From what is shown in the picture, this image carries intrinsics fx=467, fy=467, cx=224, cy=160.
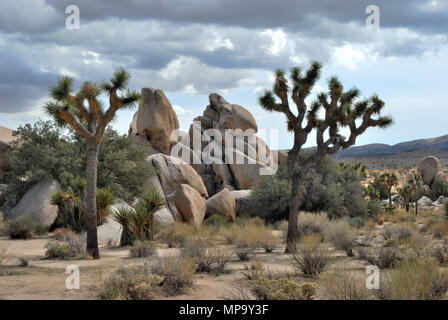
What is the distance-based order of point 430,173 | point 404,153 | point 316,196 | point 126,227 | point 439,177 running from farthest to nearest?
1. point 404,153
2. point 430,173
3. point 439,177
4. point 316,196
5. point 126,227

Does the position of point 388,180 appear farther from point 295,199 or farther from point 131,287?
point 131,287

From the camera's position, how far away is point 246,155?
36.2 metres

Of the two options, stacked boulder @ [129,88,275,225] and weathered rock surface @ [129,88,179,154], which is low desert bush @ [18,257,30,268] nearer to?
stacked boulder @ [129,88,275,225]

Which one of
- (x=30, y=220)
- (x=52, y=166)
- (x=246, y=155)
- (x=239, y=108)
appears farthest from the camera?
(x=239, y=108)

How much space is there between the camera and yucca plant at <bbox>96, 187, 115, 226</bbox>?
1888 centimetres

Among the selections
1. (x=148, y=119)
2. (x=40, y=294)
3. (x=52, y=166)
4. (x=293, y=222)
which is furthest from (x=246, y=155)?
(x=40, y=294)

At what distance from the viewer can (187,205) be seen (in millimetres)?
22797

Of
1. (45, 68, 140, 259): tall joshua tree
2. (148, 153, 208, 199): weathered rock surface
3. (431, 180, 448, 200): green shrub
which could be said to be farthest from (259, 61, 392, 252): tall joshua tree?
(431, 180, 448, 200): green shrub

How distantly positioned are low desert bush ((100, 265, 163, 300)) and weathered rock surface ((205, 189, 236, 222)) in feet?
55.8

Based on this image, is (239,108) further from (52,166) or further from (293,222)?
(293,222)

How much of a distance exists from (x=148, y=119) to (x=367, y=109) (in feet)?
62.8

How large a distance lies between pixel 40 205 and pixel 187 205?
21.9 ft

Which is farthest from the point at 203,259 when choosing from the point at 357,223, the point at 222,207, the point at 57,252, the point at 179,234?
the point at 357,223
